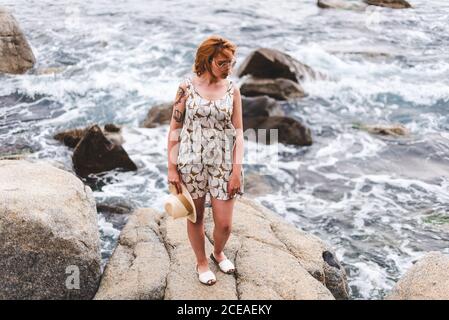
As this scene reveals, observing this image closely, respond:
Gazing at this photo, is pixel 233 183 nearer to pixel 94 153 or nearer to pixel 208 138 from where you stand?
pixel 208 138

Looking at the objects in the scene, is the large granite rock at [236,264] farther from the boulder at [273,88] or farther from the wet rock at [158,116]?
the boulder at [273,88]

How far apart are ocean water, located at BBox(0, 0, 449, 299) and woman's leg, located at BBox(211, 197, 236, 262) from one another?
286cm

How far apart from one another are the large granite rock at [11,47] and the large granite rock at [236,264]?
10.9 metres

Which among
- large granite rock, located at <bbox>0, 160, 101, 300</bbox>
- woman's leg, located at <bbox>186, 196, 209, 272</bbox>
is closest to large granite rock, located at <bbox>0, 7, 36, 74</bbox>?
large granite rock, located at <bbox>0, 160, 101, 300</bbox>

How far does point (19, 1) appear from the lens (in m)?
24.8

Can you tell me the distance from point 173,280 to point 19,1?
907 inches

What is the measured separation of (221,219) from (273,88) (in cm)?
983

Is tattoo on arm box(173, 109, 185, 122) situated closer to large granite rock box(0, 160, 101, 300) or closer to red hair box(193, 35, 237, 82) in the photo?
red hair box(193, 35, 237, 82)

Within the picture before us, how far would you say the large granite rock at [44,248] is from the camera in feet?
17.0

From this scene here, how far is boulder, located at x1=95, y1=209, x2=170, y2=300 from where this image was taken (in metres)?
5.27

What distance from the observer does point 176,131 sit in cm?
495

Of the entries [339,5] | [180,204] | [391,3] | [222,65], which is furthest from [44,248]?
[391,3]
